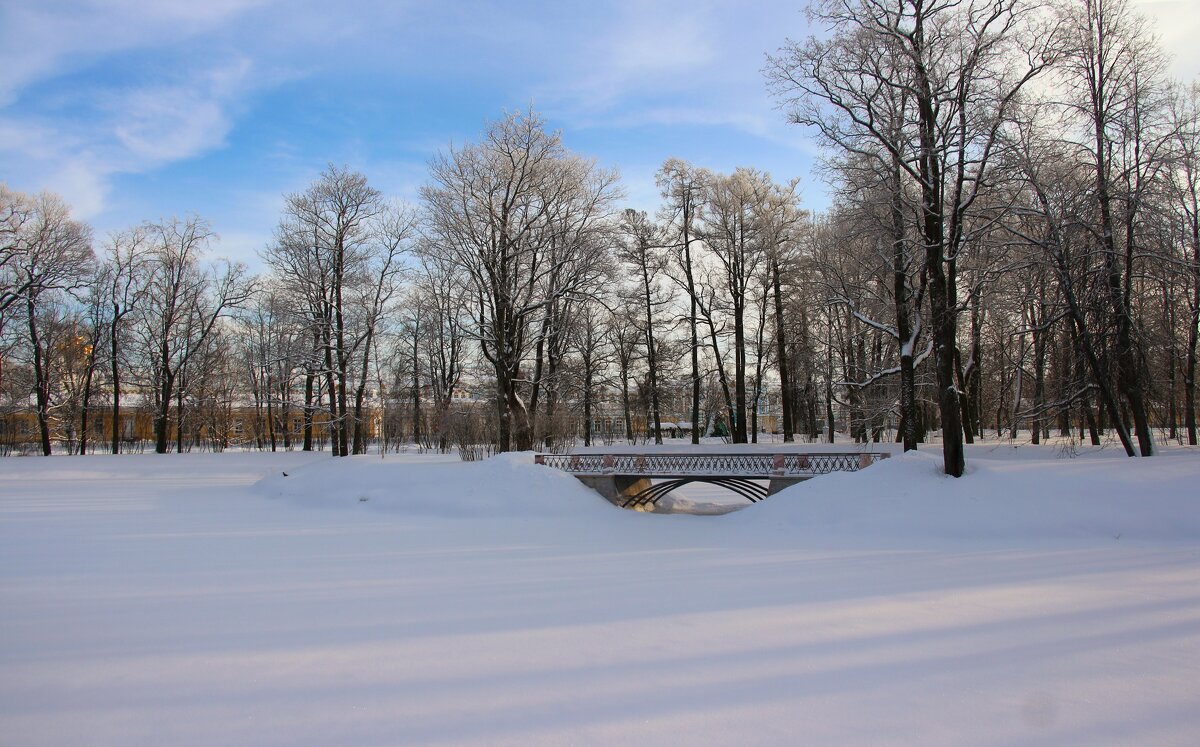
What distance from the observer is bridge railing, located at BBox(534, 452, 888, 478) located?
1825 cm

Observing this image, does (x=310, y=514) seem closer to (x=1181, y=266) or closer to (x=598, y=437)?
(x=1181, y=266)

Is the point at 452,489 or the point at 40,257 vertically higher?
the point at 40,257

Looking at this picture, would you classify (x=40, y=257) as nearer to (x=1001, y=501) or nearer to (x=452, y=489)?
(x=452, y=489)

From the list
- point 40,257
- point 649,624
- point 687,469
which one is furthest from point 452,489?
point 40,257

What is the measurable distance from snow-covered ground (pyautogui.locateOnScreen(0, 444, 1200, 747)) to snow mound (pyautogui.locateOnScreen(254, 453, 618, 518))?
2718 millimetres

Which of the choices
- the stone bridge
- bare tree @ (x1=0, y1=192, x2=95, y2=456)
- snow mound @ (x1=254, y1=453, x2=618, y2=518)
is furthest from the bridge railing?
bare tree @ (x1=0, y1=192, x2=95, y2=456)

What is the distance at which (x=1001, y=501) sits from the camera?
44.7 feet

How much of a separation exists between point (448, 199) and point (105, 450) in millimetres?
34821

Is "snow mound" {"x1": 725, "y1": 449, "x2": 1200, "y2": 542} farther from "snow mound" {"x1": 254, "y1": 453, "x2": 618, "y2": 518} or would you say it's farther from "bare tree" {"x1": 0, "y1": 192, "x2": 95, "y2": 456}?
"bare tree" {"x1": 0, "y1": 192, "x2": 95, "y2": 456}

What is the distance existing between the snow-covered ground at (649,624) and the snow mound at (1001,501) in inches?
2.6

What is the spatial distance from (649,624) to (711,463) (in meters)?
13.6

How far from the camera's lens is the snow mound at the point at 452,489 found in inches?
713

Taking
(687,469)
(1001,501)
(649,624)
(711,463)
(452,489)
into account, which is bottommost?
(649,624)

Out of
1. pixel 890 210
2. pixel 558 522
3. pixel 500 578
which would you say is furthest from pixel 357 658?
pixel 890 210
